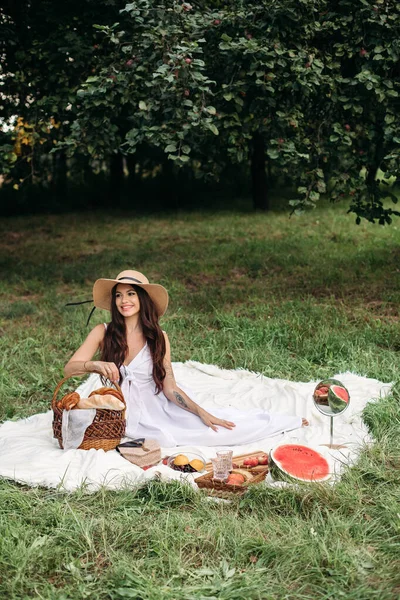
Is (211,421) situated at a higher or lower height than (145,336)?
lower

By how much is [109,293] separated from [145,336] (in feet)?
1.35

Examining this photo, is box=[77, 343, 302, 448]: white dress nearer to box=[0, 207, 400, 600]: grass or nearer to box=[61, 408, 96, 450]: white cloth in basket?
box=[61, 408, 96, 450]: white cloth in basket

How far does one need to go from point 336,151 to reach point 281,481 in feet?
15.0

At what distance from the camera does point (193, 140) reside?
711cm

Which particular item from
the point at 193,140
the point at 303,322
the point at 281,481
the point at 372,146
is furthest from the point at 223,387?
the point at 372,146

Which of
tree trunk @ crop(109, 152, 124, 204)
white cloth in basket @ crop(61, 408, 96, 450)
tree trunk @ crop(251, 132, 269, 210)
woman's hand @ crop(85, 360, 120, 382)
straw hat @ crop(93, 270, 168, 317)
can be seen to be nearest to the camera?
white cloth in basket @ crop(61, 408, 96, 450)

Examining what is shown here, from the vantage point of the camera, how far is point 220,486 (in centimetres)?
394

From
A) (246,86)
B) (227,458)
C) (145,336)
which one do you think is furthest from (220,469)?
(246,86)

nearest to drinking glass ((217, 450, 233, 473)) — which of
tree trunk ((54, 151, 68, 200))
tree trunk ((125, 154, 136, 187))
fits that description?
tree trunk ((125, 154, 136, 187))

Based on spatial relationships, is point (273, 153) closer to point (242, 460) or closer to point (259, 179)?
point (242, 460)

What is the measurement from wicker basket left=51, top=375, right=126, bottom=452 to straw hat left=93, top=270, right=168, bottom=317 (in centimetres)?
82

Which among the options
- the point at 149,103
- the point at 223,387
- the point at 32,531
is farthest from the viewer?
the point at 149,103

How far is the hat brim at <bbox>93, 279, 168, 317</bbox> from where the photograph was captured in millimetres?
4887

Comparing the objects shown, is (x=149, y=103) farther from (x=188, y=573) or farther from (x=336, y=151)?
(x=188, y=573)
